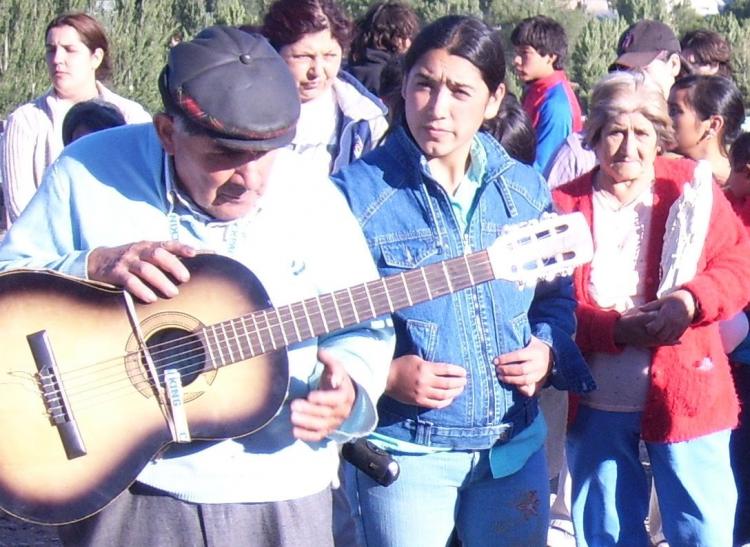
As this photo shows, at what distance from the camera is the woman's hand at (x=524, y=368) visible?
2922 mm

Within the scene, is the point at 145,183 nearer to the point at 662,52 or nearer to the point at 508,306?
the point at 508,306

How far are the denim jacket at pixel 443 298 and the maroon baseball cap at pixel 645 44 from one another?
334 centimetres

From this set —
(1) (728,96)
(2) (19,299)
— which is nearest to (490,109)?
(2) (19,299)

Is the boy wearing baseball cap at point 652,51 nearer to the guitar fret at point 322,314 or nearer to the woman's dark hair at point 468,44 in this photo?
the woman's dark hair at point 468,44

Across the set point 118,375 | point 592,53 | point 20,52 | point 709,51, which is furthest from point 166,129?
point 592,53

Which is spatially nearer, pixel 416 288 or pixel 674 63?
pixel 416 288

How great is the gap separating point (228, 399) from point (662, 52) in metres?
4.46

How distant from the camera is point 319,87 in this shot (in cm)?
437

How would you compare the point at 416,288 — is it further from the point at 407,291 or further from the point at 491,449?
the point at 491,449

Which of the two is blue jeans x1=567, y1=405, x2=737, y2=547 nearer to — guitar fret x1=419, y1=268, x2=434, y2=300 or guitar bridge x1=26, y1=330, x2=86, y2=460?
guitar fret x1=419, y1=268, x2=434, y2=300

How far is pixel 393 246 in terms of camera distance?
2900 millimetres

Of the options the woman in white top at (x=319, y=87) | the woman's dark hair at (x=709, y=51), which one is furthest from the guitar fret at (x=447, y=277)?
the woman's dark hair at (x=709, y=51)

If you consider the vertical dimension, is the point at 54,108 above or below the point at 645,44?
above

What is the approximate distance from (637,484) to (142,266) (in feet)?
6.85
